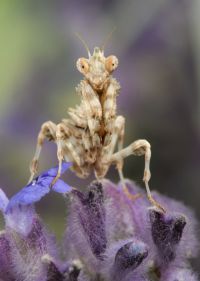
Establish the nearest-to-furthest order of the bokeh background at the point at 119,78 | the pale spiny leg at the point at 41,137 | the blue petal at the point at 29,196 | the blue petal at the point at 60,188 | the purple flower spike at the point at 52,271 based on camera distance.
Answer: the purple flower spike at the point at 52,271, the blue petal at the point at 29,196, the blue petal at the point at 60,188, the pale spiny leg at the point at 41,137, the bokeh background at the point at 119,78

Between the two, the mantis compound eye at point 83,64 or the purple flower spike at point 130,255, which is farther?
the mantis compound eye at point 83,64

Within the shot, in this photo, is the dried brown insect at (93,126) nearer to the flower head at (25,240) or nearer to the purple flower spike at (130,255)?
the flower head at (25,240)

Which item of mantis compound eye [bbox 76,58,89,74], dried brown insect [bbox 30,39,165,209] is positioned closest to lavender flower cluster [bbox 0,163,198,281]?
dried brown insect [bbox 30,39,165,209]

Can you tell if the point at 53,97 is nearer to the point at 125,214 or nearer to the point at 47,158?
the point at 47,158

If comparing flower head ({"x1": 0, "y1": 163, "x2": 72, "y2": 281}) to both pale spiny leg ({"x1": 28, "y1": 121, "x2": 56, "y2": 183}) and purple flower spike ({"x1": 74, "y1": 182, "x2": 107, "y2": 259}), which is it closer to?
purple flower spike ({"x1": 74, "y1": 182, "x2": 107, "y2": 259})

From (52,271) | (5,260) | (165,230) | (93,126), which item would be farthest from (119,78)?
(52,271)

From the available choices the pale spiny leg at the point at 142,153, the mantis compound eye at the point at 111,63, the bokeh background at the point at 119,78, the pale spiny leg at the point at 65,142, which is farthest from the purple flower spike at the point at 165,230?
the bokeh background at the point at 119,78
